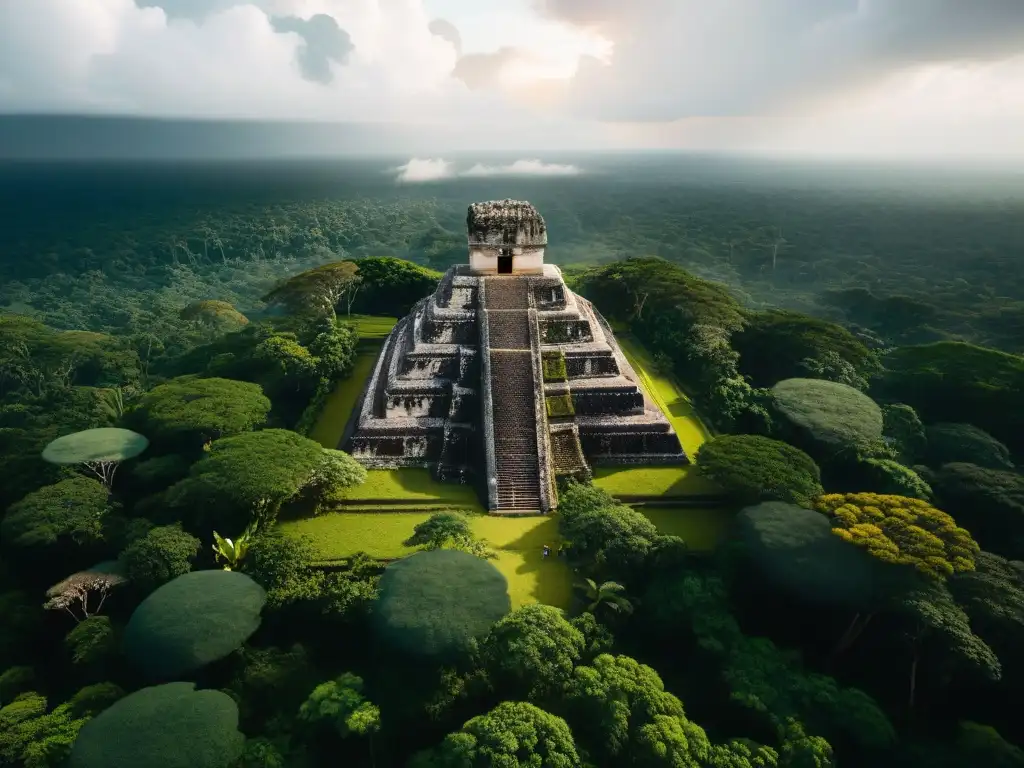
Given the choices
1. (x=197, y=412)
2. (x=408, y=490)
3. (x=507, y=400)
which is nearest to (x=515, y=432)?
(x=507, y=400)

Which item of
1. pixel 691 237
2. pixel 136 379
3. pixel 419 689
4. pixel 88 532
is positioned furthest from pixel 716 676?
pixel 691 237

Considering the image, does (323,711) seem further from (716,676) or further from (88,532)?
(88,532)

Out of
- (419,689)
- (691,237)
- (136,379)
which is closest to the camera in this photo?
(419,689)

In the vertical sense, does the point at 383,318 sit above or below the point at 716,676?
above

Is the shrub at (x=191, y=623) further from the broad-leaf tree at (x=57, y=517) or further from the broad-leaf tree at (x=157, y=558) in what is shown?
the broad-leaf tree at (x=57, y=517)

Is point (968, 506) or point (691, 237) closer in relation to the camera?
point (968, 506)

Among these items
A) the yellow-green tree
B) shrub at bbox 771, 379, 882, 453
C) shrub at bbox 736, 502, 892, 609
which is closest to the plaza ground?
shrub at bbox 736, 502, 892, 609

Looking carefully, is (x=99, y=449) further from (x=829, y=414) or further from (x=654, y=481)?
(x=829, y=414)

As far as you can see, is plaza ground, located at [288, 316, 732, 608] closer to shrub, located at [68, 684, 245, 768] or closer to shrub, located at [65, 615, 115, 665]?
shrub, located at [65, 615, 115, 665]
